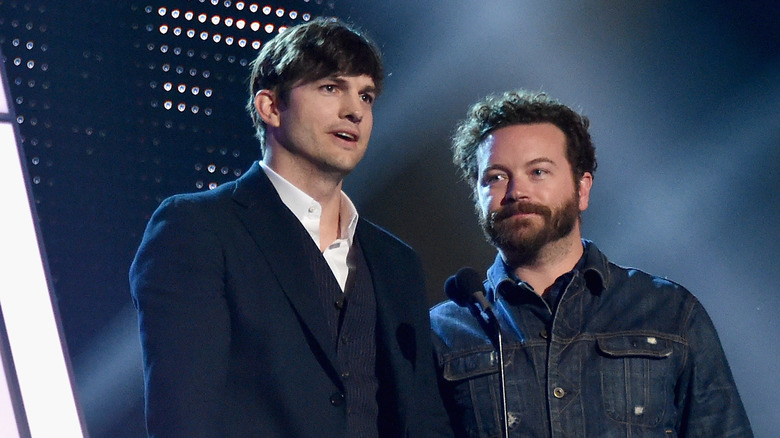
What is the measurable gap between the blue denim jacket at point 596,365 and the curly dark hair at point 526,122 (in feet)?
1.12

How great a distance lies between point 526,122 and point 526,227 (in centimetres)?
38

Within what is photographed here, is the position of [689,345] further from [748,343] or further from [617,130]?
[617,130]

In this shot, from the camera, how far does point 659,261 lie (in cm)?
336

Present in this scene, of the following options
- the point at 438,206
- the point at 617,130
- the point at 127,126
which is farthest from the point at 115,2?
the point at 617,130

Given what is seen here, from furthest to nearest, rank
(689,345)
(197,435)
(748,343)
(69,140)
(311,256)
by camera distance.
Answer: (748,343) → (69,140) → (689,345) → (311,256) → (197,435)

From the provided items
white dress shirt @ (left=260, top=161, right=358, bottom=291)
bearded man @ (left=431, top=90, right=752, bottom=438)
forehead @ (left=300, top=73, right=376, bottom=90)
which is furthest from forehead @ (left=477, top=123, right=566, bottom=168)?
white dress shirt @ (left=260, top=161, right=358, bottom=291)

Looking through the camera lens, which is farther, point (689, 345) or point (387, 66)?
point (387, 66)

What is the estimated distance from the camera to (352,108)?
7.36 feet

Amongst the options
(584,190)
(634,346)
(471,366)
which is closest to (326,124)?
(471,366)

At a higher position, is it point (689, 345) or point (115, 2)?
point (115, 2)

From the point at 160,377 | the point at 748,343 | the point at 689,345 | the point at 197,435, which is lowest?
the point at 748,343

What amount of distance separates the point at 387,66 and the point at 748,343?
167 cm

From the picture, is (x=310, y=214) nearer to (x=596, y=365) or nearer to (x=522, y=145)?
(x=522, y=145)

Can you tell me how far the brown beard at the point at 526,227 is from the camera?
253 centimetres
